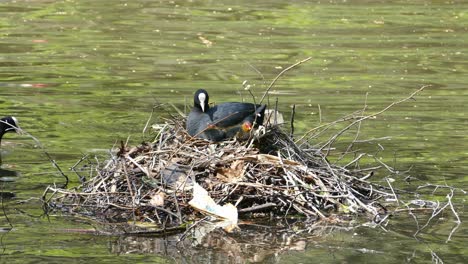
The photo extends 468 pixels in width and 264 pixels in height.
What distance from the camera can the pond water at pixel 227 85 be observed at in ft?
30.1

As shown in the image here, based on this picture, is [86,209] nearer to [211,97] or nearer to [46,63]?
[211,97]

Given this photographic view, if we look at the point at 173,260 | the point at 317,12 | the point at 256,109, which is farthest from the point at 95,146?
the point at 317,12

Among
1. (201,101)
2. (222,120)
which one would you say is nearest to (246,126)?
(222,120)

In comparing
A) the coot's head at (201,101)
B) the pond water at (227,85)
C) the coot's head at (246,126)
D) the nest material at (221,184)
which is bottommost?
the pond water at (227,85)

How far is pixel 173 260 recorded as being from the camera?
8.70m

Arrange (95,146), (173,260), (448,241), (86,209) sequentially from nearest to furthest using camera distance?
(173,260) → (448,241) → (86,209) → (95,146)

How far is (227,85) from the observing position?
16578 mm

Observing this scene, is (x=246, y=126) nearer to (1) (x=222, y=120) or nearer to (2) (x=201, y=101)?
(1) (x=222, y=120)

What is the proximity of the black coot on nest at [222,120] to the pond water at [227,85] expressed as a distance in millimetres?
1076

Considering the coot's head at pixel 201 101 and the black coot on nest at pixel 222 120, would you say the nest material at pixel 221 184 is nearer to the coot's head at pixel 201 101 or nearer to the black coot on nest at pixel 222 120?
the black coot on nest at pixel 222 120

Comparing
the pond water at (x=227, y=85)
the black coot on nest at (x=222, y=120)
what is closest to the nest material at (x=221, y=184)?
the black coot on nest at (x=222, y=120)

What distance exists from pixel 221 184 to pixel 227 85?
271 inches

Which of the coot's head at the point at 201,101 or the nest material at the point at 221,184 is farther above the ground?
the coot's head at the point at 201,101

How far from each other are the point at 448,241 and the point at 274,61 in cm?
950
